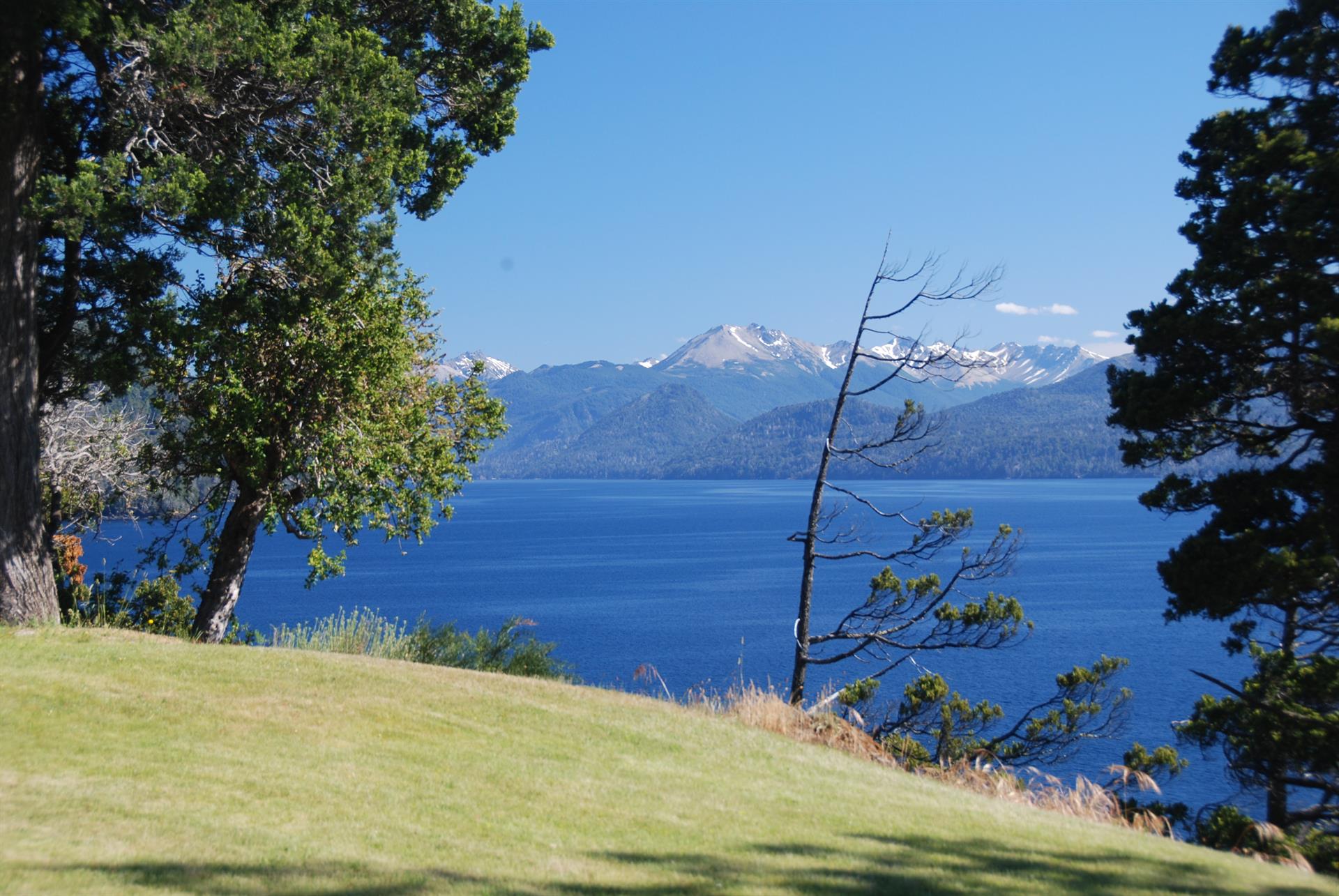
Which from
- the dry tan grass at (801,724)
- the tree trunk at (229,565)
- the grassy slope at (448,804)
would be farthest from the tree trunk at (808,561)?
the tree trunk at (229,565)

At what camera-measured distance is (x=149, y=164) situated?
40.3ft

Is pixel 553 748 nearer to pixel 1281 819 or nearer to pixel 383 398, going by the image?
pixel 383 398

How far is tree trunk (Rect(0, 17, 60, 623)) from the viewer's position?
1159 cm

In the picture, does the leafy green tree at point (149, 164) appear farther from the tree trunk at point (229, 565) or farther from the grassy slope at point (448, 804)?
the grassy slope at point (448, 804)

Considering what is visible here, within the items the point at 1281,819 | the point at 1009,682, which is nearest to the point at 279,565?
the point at 1009,682

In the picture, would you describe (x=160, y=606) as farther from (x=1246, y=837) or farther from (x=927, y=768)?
(x=1246, y=837)

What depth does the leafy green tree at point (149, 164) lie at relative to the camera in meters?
11.3

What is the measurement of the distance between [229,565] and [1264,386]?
14.4m

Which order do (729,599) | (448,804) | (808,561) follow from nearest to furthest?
(448,804) → (808,561) → (729,599)

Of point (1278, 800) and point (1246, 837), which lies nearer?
point (1246, 837)

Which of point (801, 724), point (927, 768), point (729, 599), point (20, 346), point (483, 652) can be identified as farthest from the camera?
point (729, 599)

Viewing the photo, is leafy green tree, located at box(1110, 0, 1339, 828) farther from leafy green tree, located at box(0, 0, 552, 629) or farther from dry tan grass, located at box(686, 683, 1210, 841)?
leafy green tree, located at box(0, 0, 552, 629)

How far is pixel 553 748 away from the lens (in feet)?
28.4

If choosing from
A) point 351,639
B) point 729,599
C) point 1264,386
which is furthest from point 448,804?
point 729,599
